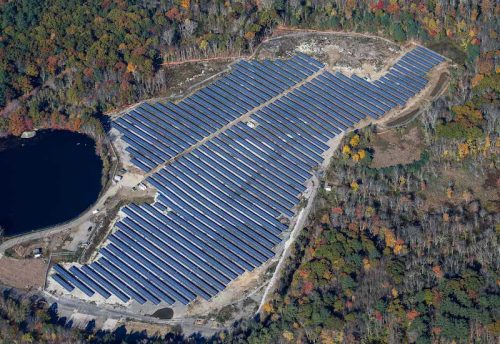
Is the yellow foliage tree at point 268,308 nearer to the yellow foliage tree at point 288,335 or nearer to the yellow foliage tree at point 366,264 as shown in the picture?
the yellow foliage tree at point 288,335

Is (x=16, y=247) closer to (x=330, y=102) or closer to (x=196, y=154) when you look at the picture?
(x=196, y=154)

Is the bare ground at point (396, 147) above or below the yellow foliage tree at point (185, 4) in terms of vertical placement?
below

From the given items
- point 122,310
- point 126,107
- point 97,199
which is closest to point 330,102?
point 126,107

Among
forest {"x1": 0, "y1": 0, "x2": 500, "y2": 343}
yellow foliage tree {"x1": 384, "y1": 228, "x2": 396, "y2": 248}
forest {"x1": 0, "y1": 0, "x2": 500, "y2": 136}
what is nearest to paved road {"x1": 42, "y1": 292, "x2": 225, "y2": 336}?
forest {"x1": 0, "y1": 0, "x2": 500, "y2": 343}

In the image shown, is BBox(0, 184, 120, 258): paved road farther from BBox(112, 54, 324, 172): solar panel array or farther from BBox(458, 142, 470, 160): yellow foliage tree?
BBox(458, 142, 470, 160): yellow foliage tree

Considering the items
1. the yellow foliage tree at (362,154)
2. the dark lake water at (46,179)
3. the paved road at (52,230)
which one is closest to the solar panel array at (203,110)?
the dark lake water at (46,179)
